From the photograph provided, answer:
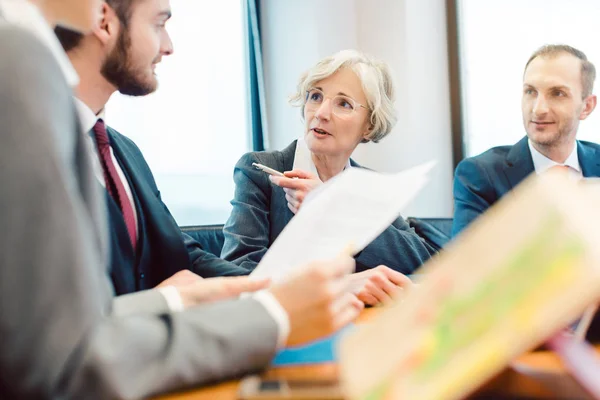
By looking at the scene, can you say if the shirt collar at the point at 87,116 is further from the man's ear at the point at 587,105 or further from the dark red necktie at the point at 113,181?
the man's ear at the point at 587,105

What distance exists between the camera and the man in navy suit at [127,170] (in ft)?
3.62

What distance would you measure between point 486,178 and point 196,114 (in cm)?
176

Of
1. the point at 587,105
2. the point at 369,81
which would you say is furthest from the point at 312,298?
the point at 587,105

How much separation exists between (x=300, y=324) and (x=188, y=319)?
126 millimetres

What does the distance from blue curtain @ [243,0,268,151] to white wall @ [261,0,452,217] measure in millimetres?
80

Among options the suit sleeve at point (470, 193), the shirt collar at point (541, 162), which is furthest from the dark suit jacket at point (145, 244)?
the shirt collar at point (541, 162)

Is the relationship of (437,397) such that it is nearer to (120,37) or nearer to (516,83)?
(120,37)

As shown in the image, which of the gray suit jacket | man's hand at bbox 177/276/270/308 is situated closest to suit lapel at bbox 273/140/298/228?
man's hand at bbox 177/276/270/308

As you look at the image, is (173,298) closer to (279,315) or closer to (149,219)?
Result: (279,315)

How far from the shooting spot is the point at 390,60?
12.1ft

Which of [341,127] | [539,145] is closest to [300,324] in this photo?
[341,127]

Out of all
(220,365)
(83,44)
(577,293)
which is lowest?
(220,365)

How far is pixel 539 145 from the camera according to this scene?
8.55 ft

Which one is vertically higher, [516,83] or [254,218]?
[516,83]
